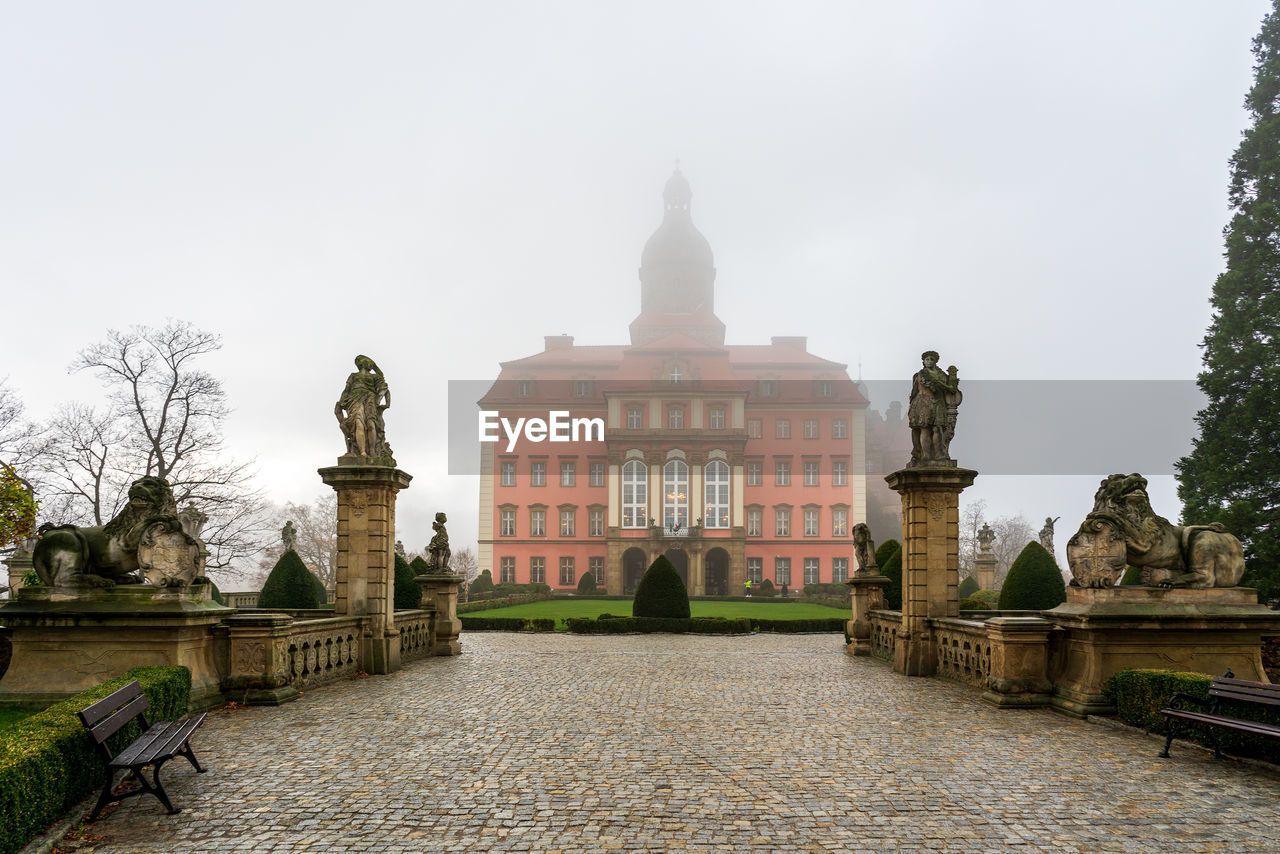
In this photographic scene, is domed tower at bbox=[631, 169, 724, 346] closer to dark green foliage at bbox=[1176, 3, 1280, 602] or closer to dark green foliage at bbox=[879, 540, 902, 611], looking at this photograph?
dark green foliage at bbox=[1176, 3, 1280, 602]

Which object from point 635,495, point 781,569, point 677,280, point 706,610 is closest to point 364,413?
point 706,610

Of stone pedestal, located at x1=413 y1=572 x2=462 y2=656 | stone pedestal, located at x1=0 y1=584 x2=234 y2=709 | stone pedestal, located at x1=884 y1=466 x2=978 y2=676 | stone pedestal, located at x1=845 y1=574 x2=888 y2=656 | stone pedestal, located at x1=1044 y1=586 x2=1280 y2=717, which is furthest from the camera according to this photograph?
stone pedestal, located at x1=845 y1=574 x2=888 y2=656

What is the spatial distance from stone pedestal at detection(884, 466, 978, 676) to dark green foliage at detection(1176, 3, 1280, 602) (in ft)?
39.9

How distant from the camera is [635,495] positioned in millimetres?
50375

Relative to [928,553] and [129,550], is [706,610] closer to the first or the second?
[928,553]

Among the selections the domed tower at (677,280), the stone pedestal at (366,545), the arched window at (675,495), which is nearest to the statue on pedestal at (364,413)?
the stone pedestal at (366,545)

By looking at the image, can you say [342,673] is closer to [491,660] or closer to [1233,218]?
[491,660]

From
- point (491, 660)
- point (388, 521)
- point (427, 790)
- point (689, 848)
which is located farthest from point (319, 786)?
point (491, 660)

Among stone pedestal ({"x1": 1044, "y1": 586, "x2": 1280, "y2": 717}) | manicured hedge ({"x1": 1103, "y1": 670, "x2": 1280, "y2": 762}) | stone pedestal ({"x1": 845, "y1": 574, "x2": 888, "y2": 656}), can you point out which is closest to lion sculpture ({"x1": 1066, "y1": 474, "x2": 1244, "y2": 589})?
stone pedestal ({"x1": 1044, "y1": 586, "x2": 1280, "y2": 717})

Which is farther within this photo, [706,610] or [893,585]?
[706,610]

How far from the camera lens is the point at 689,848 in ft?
15.6

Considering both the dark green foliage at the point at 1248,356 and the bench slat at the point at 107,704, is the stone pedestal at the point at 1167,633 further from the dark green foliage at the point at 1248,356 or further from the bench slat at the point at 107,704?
the dark green foliage at the point at 1248,356

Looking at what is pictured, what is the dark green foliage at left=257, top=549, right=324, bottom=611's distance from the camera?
19188 mm

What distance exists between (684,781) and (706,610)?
2772 cm
